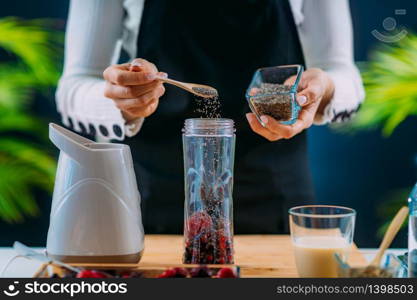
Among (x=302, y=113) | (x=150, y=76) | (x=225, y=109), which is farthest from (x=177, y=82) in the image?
(x=225, y=109)

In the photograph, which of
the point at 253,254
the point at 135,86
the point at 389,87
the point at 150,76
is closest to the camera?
the point at 253,254

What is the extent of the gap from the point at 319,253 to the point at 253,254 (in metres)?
0.26

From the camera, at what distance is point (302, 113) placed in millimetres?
1683

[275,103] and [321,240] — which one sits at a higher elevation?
[275,103]

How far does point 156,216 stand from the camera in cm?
204

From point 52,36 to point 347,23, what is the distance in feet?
4.15

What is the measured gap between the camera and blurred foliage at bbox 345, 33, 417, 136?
2537 millimetres

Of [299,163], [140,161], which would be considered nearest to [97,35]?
[140,161]

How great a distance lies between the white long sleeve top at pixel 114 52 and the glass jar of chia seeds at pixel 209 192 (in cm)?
74

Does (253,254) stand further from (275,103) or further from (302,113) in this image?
(302,113)

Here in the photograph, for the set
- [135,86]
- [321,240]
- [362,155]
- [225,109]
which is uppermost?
[135,86]

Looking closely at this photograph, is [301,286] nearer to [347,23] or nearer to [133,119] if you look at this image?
[133,119]

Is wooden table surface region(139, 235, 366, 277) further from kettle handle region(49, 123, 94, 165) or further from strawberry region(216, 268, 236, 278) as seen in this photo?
kettle handle region(49, 123, 94, 165)

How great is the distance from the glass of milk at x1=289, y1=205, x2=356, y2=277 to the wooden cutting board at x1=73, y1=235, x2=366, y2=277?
4 centimetres
